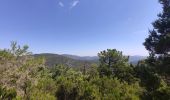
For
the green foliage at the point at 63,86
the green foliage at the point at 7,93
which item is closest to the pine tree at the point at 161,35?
the green foliage at the point at 63,86

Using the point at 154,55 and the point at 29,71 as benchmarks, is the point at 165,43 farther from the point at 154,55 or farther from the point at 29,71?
the point at 29,71

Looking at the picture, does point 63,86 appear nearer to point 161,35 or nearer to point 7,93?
point 7,93

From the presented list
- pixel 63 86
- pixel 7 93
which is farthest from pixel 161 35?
pixel 63 86

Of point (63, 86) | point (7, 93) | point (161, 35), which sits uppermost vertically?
point (161, 35)

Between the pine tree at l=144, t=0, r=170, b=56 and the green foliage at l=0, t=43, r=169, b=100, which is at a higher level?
the pine tree at l=144, t=0, r=170, b=56

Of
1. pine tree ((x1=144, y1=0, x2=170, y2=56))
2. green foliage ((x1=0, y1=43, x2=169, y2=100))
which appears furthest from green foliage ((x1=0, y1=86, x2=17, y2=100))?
pine tree ((x1=144, y1=0, x2=170, y2=56))

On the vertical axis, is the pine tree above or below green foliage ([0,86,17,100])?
above

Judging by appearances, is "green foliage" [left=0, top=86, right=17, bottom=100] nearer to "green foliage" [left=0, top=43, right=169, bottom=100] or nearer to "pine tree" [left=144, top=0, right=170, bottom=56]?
"green foliage" [left=0, top=43, right=169, bottom=100]

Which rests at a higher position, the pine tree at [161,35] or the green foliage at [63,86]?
the pine tree at [161,35]

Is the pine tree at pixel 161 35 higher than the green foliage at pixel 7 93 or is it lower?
higher

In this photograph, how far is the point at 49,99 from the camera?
20781 mm

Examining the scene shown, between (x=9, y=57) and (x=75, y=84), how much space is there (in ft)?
29.5

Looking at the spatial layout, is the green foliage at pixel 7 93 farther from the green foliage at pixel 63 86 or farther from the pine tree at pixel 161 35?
the pine tree at pixel 161 35

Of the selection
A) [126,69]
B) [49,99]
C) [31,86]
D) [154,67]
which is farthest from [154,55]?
[126,69]
